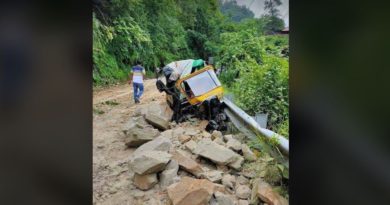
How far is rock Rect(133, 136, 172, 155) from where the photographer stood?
1677mm

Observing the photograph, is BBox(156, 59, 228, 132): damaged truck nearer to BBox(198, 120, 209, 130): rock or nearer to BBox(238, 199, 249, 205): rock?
BBox(198, 120, 209, 130): rock

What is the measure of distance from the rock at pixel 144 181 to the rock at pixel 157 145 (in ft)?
0.50

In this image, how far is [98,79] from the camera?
4.82 ft

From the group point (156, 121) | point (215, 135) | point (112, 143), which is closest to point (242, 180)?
point (215, 135)

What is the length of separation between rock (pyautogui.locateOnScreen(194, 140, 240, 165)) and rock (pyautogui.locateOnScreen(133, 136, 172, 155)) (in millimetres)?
179

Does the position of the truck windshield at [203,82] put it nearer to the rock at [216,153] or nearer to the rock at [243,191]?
the rock at [216,153]

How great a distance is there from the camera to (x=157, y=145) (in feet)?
5.58

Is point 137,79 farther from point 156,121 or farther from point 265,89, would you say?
point 265,89

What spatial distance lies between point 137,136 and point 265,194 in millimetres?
757

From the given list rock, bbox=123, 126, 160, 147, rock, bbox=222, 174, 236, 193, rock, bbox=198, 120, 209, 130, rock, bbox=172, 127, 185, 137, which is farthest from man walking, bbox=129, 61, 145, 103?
rock, bbox=222, 174, 236, 193
